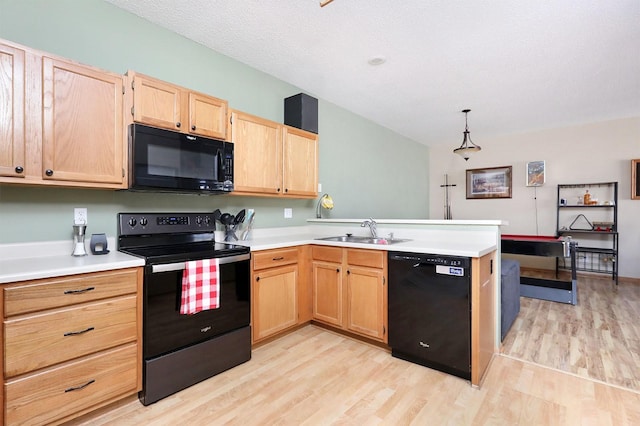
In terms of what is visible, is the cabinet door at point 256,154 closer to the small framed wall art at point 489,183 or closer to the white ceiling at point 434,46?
the white ceiling at point 434,46

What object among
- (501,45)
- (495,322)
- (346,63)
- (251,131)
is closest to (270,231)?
(251,131)

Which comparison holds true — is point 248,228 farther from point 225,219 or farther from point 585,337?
point 585,337

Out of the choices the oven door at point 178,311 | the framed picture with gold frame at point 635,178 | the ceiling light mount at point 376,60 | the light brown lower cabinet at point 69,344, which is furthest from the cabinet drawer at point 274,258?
the framed picture with gold frame at point 635,178

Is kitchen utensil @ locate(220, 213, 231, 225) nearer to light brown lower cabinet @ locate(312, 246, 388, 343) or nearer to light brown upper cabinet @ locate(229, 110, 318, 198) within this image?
light brown upper cabinet @ locate(229, 110, 318, 198)

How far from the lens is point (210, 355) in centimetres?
212

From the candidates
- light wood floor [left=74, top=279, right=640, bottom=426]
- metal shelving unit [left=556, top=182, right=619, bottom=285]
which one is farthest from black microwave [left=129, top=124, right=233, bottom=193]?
metal shelving unit [left=556, top=182, right=619, bottom=285]

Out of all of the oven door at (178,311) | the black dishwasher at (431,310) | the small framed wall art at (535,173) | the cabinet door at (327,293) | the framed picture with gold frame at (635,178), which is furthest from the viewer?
the small framed wall art at (535,173)

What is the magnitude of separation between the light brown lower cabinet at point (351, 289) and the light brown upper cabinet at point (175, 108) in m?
1.38

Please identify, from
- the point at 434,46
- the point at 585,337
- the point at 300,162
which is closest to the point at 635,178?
the point at 585,337

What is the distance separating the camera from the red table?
12.4 ft

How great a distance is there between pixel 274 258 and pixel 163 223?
2.95ft

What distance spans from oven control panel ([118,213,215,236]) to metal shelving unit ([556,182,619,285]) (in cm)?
573

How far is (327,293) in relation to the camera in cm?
286

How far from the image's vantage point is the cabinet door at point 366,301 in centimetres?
250
